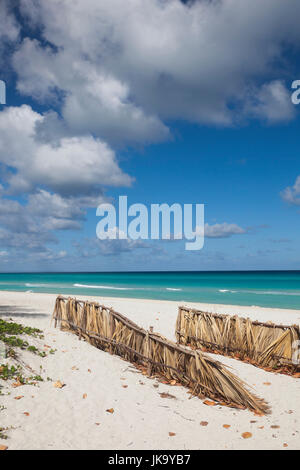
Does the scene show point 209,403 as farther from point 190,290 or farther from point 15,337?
point 190,290

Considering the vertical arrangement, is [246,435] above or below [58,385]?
below

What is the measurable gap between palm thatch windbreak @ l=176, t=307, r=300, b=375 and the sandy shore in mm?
485

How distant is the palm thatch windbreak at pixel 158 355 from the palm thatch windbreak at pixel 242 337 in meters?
1.71

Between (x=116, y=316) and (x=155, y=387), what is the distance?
2.13m

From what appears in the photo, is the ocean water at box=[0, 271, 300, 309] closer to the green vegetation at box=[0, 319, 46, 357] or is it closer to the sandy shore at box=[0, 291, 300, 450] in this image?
the sandy shore at box=[0, 291, 300, 450]

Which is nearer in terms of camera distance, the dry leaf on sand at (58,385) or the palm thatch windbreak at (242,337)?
the dry leaf on sand at (58,385)

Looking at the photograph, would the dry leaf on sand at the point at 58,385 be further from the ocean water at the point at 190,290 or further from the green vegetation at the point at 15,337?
the ocean water at the point at 190,290

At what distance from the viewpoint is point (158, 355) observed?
6.96 meters

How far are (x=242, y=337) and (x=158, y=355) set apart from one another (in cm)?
281

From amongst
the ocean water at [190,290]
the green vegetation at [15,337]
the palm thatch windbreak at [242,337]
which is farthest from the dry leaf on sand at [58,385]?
the ocean water at [190,290]

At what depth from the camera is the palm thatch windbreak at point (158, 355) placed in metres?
5.73

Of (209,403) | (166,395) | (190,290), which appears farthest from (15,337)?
(190,290)
